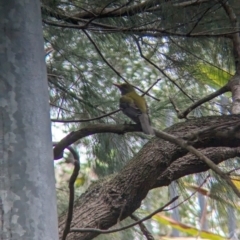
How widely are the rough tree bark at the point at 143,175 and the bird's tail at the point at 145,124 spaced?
6 cm

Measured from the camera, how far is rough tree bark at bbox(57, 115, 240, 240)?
166 centimetres

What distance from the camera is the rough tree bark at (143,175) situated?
166 cm

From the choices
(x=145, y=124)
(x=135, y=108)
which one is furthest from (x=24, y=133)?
(x=135, y=108)

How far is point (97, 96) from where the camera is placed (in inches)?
91.6

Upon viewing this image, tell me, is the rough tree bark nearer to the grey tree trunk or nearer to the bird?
the bird

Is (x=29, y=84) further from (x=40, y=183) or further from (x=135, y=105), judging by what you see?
(x=135, y=105)

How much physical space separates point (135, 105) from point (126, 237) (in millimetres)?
718

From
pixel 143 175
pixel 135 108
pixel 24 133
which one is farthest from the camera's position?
pixel 135 108

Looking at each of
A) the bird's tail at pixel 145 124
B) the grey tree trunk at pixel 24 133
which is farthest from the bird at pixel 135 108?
the grey tree trunk at pixel 24 133

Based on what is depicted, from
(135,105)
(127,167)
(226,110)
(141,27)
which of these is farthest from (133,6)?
(226,110)

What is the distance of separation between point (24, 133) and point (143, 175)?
88 centimetres

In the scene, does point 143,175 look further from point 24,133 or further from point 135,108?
point 24,133

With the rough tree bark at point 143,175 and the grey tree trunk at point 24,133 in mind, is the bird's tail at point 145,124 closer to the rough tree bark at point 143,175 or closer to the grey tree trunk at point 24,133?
the rough tree bark at point 143,175

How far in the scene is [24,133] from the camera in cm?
87
